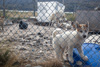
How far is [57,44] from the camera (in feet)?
9.53

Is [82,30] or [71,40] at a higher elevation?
[82,30]

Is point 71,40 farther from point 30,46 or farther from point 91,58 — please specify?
point 30,46

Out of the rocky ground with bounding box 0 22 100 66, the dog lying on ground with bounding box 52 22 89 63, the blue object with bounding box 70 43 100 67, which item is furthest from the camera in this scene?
the rocky ground with bounding box 0 22 100 66

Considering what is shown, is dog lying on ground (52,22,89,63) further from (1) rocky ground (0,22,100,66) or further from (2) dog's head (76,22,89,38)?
(1) rocky ground (0,22,100,66)

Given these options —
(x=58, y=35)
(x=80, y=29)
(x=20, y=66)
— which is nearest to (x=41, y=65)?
(x=20, y=66)

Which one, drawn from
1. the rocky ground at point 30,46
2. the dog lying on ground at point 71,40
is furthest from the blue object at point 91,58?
the rocky ground at point 30,46

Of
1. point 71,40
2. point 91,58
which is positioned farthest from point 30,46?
point 91,58

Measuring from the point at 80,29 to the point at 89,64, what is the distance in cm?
87

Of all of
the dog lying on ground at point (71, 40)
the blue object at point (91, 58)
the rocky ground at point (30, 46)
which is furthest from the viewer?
the rocky ground at point (30, 46)

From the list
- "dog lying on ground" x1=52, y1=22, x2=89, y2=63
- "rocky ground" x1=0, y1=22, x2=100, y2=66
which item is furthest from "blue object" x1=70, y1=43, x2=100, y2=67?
"rocky ground" x1=0, y1=22, x2=100, y2=66

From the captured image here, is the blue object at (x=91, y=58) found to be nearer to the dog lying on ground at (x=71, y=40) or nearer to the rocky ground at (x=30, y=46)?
the dog lying on ground at (x=71, y=40)

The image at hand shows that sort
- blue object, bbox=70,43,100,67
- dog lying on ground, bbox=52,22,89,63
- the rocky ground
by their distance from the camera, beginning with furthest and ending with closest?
1. the rocky ground
2. dog lying on ground, bbox=52,22,89,63
3. blue object, bbox=70,43,100,67

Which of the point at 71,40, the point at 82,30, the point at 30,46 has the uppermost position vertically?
the point at 82,30

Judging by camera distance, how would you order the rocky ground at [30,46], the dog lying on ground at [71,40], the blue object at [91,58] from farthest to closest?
the rocky ground at [30,46] → the dog lying on ground at [71,40] → the blue object at [91,58]
